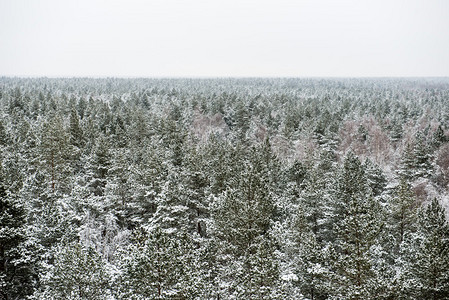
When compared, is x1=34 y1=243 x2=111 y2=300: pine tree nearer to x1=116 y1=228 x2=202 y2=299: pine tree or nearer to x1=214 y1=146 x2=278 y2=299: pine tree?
x1=116 y1=228 x2=202 y2=299: pine tree

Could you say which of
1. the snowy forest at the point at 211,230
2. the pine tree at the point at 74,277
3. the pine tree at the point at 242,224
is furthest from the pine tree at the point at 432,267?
the pine tree at the point at 74,277

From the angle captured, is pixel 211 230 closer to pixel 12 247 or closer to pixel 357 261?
pixel 357 261

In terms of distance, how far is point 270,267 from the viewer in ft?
54.0

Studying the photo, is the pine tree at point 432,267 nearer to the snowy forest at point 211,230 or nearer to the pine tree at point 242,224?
the snowy forest at point 211,230

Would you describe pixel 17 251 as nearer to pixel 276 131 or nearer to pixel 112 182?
pixel 112 182

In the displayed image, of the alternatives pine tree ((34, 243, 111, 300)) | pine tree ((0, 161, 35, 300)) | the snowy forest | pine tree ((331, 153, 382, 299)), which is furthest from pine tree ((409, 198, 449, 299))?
pine tree ((0, 161, 35, 300))

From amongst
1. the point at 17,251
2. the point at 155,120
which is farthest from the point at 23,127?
the point at 17,251

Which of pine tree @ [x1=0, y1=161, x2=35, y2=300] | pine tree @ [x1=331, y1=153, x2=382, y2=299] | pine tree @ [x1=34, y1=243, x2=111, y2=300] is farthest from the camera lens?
pine tree @ [x1=331, y1=153, x2=382, y2=299]

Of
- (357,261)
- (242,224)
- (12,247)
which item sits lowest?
(242,224)

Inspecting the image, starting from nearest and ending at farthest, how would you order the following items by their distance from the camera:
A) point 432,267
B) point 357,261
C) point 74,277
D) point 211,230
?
point 74,277 < point 357,261 < point 432,267 < point 211,230

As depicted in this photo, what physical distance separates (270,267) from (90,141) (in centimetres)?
3266

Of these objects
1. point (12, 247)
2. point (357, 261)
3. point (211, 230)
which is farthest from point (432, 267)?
point (12, 247)

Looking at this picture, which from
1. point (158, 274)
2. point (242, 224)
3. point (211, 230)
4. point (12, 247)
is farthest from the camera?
point (211, 230)

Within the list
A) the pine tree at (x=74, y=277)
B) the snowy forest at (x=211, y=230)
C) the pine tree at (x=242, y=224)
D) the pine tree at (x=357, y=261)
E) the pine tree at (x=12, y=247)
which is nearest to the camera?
the pine tree at (x=74, y=277)
